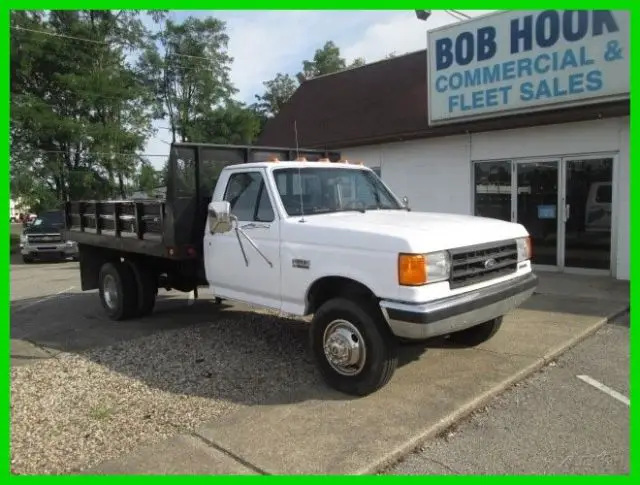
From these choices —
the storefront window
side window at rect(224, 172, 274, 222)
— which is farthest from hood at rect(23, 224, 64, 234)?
side window at rect(224, 172, 274, 222)

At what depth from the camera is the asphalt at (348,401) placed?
3.56 m

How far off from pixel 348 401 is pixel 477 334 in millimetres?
2084

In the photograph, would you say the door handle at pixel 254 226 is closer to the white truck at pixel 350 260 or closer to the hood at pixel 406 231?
the white truck at pixel 350 260

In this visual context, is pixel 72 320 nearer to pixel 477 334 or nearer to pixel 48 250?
pixel 477 334

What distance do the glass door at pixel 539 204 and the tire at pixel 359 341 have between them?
7337mm

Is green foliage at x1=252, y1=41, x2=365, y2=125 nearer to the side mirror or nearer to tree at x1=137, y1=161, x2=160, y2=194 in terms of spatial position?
tree at x1=137, y1=161, x2=160, y2=194

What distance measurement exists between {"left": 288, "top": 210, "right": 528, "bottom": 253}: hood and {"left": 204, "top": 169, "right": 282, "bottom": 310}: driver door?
492 mm

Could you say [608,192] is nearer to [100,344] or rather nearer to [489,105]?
[489,105]

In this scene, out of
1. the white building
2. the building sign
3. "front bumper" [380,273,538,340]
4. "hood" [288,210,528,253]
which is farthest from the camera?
the white building

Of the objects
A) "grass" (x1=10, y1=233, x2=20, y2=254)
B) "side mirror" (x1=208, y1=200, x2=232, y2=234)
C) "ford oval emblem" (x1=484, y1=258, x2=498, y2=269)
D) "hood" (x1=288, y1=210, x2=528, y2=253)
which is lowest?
"grass" (x1=10, y1=233, x2=20, y2=254)

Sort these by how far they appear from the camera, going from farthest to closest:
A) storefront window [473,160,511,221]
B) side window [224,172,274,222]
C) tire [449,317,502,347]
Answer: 1. storefront window [473,160,511,221]
2. tire [449,317,502,347]
3. side window [224,172,274,222]

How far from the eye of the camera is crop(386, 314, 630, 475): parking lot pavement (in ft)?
11.5

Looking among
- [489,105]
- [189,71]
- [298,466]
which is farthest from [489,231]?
[189,71]

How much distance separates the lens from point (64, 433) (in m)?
4.05
